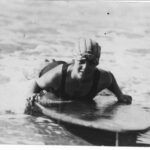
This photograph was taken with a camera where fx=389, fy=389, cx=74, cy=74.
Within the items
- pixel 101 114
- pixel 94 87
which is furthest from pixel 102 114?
pixel 94 87

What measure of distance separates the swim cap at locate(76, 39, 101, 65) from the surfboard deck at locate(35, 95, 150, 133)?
18 centimetres

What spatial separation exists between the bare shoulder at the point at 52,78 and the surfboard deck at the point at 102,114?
0.26 ft

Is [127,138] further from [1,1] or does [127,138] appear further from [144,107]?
[1,1]

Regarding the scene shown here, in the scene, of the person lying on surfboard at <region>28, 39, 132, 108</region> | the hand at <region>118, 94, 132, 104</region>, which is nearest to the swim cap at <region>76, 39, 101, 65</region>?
the person lying on surfboard at <region>28, 39, 132, 108</region>

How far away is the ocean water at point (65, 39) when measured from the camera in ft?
5.31

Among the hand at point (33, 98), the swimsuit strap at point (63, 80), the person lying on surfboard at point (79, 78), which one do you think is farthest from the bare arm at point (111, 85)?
the hand at point (33, 98)

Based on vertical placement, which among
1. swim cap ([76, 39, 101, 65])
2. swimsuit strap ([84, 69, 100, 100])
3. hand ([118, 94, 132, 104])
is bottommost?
hand ([118, 94, 132, 104])

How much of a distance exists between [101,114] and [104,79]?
143 millimetres

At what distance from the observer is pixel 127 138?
152cm

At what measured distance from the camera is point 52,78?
1.56 metres

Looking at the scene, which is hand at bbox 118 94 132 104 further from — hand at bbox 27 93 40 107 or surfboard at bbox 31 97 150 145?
hand at bbox 27 93 40 107

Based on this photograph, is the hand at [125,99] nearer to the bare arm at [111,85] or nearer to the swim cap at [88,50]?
the bare arm at [111,85]

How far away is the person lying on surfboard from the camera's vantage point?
5.13 ft

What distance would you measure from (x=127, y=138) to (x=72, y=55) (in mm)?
405
